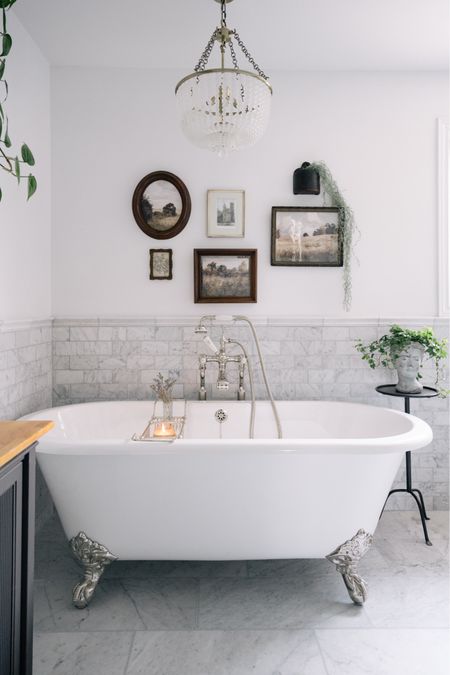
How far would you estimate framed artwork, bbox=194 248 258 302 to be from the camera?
291cm

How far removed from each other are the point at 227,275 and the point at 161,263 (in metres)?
0.41

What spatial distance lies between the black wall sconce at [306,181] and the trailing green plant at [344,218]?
0.22 ft

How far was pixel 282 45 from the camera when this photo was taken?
8.65 feet

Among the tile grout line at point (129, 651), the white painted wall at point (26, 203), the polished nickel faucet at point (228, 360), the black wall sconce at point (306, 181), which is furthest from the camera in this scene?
the black wall sconce at point (306, 181)

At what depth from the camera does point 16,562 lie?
121 centimetres

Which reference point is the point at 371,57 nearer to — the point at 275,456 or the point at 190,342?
the point at 190,342

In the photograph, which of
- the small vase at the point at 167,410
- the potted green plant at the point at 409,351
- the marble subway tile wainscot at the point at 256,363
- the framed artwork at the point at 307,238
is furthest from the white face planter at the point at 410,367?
the small vase at the point at 167,410

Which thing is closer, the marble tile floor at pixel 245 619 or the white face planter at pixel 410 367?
the marble tile floor at pixel 245 619

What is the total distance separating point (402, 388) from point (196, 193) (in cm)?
170

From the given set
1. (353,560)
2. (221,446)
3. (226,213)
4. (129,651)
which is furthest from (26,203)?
(353,560)

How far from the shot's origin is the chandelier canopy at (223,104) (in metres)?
1.76

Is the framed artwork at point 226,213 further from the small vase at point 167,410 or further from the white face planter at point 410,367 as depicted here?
the white face planter at point 410,367

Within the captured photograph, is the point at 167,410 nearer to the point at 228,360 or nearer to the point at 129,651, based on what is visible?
the point at 228,360

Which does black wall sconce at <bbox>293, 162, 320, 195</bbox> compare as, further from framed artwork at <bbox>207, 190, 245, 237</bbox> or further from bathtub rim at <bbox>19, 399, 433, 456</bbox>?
bathtub rim at <bbox>19, 399, 433, 456</bbox>
